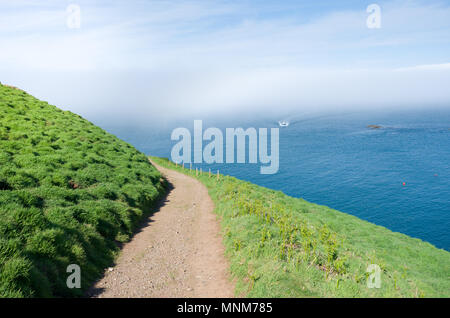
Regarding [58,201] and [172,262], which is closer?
[172,262]

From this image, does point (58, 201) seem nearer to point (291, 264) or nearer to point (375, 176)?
point (291, 264)

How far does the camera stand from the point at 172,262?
12852 millimetres

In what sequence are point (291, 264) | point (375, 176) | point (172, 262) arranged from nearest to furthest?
point (291, 264), point (172, 262), point (375, 176)

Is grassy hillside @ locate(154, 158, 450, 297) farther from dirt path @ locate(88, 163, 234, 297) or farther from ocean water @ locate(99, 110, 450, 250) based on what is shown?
ocean water @ locate(99, 110, 450, 250)

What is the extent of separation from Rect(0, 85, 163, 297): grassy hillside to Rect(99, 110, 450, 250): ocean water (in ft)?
140

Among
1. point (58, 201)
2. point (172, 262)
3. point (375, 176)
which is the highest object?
point (375, 176)

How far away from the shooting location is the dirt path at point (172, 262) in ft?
34.0

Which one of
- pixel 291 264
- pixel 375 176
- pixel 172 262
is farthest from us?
pixel 375 176

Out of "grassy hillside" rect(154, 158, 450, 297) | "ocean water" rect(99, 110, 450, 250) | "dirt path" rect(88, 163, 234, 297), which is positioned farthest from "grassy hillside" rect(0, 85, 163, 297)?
"ocean water" rect(99, 110, 450, 250)

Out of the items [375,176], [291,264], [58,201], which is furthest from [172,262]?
[375,176]

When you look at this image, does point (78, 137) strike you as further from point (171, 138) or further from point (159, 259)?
point (171, 138)

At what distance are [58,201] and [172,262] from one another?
7.37 metres

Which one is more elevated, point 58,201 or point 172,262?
point 58,201
